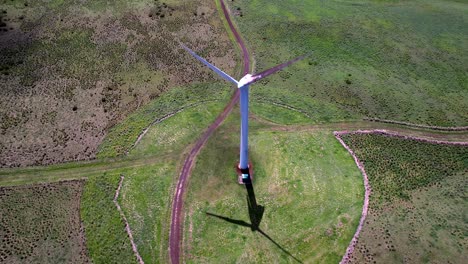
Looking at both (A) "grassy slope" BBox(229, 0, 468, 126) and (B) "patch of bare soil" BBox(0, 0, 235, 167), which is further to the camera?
(A) "grassy slope" BBox(229, 0, 468, 126)

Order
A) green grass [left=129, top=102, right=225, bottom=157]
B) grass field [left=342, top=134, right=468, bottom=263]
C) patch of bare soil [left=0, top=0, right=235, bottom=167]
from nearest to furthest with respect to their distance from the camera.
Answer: grass field [left=342, top=134, right=468, bottom=263] → green grass [left=129, top=102, right=225, bottom=157] → patch of bare soil [left=0, top=0, right=235, bottom=167]

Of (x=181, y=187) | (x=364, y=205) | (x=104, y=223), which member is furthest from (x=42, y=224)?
(x=364, y=205)

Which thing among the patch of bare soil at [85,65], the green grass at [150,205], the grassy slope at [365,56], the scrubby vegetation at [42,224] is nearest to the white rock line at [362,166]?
the grassy slope at [365,56]

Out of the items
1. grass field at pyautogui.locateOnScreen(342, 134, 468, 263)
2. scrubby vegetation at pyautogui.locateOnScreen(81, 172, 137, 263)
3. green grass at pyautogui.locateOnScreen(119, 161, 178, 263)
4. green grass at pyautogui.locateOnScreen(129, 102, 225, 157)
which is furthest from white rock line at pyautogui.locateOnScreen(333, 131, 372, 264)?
scrubby vegetation at pyautogui.locateOnScreen(81, 172, 137, 263)

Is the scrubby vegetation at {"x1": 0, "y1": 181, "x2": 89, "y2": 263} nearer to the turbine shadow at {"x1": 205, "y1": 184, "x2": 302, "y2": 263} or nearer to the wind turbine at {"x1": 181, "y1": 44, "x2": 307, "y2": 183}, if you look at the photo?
the turbine shadow at {"x1": 205, "y1": 184, "x2": 302, "y2": 263}

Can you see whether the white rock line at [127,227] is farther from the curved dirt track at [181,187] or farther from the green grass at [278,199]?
the green grass at [278,199]

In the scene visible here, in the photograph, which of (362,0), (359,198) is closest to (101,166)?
(359,198)

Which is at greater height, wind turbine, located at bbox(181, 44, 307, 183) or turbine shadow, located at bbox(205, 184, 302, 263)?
wind turbine, located at bbox(181, 44, 307, 183)
